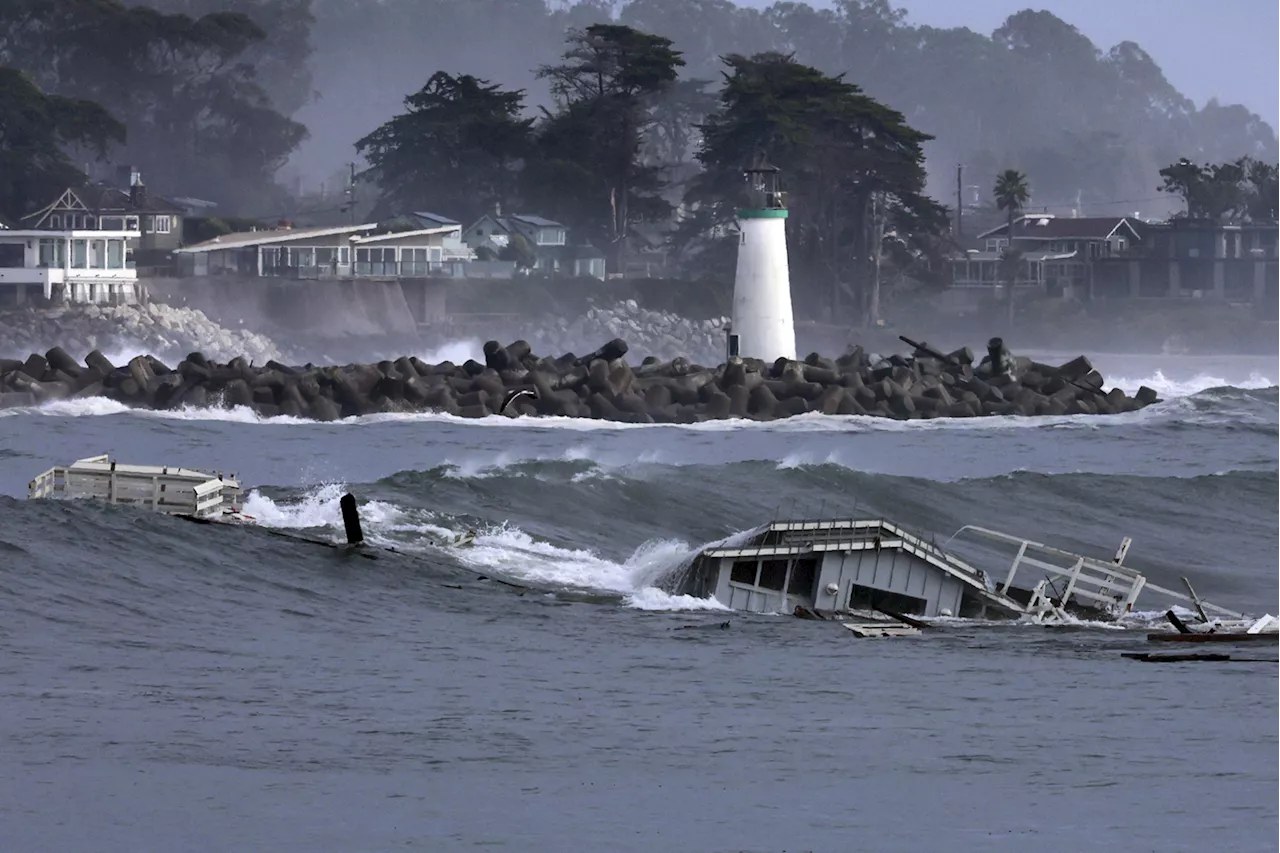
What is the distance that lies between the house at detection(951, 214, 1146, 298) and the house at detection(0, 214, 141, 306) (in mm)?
41876

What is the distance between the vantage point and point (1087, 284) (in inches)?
4291

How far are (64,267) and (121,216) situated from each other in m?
6.23

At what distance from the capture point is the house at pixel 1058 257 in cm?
10919

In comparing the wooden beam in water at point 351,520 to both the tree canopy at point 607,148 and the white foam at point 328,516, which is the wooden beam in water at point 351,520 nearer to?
the white foam at point 328,516

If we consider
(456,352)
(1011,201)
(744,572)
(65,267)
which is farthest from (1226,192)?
(744,572)

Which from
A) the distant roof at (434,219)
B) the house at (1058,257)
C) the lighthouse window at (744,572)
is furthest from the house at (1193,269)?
the lighthouse window at (744,572)

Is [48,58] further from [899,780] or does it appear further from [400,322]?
[899,780]

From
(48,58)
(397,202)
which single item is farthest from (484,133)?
(48,58)

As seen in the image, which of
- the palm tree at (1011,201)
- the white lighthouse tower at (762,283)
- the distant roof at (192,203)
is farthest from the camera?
the palm tree at (1011,201)

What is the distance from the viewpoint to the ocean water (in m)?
13.8

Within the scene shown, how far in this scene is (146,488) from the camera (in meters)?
25.0

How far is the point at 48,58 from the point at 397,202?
73.5 ft

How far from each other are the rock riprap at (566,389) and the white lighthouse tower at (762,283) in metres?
0.78

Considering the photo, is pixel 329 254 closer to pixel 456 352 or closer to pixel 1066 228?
pixel 456 352
